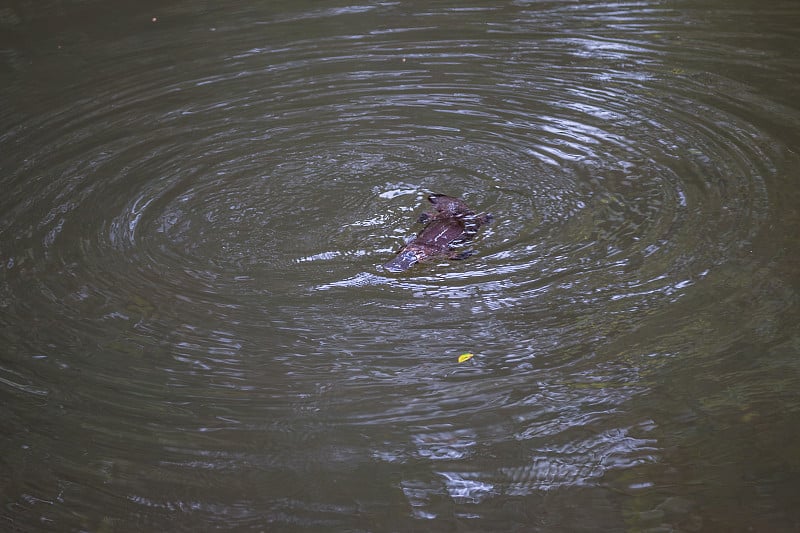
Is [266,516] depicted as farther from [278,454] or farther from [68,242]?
[68,242]

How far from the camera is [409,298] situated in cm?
452

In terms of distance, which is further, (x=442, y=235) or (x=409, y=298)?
(x=442, y=235)

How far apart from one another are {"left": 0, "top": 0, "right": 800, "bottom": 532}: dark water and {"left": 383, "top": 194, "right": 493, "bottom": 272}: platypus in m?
0.10

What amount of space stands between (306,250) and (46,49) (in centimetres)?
585

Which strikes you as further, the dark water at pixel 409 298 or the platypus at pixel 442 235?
the platypus at pixel 442 235

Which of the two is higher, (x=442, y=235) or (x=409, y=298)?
(x=442, y=235)

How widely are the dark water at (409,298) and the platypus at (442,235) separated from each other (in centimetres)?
10

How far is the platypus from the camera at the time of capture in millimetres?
4723

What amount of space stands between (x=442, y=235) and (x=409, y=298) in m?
0.52

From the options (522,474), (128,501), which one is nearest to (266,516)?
(128,501)

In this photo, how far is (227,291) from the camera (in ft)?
15.5

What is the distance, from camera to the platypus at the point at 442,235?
4.72 meters

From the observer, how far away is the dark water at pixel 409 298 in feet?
11.4

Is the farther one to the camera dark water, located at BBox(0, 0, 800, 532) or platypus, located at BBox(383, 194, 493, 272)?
platypus, located at BBox(383, 194, 493, 272)
